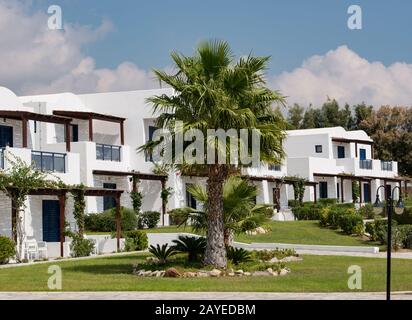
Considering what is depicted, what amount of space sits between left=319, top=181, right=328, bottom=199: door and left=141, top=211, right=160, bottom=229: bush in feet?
71.8

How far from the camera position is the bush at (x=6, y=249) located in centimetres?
2812

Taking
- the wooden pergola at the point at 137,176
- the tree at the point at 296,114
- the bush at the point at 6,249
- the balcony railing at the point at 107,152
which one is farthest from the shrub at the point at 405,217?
the tree at the point at 296,114

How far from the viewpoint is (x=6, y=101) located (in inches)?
1432

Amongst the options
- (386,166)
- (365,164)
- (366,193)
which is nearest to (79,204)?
(365,164)

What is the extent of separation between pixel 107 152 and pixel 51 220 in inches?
315

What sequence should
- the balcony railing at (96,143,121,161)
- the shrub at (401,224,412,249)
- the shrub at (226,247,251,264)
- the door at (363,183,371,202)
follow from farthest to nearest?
1. the door at (363,183,371,202)
2. the balcony railing at (96,143,121,161)
3. the shrub at (401,224,412,249)
4. the shrub at (226,247,251,264)

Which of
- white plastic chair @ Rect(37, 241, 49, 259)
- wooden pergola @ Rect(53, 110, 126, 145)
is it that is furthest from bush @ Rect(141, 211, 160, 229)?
white plastic chair @ Rect(37, 241, 49, 259)

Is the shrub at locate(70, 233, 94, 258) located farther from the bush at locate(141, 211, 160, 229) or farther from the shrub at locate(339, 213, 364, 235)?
the shrub at locate(339, 213, 364, 235)

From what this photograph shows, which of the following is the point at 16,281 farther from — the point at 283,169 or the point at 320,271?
the point at 283,169

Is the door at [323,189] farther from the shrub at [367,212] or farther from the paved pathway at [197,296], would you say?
the paved pathway at [197,296]

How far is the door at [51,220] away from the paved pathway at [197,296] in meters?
16.2

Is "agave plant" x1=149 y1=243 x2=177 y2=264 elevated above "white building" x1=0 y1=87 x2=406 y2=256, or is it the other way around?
"white building" x1=0 y1=87 x2=406 y2=256

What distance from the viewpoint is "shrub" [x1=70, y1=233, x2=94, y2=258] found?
31.3 m
